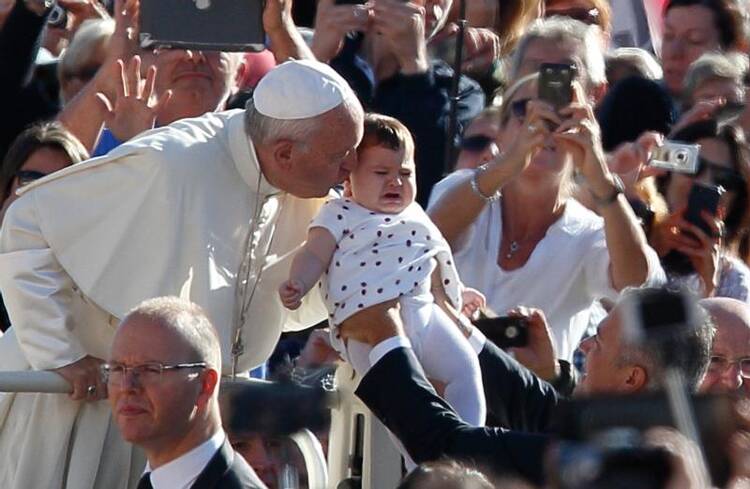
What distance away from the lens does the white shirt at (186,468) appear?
5430 millimetres

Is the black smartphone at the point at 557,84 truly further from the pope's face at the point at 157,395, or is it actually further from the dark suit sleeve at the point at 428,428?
the pope's face at the point at 157,395

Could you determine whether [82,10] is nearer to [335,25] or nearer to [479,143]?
[335,25]

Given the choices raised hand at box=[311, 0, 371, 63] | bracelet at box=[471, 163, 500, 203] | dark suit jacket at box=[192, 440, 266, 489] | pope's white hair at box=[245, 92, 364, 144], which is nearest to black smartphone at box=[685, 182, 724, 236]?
bracelet at box=[471, 163, 500, 203]

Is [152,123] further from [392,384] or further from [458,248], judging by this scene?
[392,384]

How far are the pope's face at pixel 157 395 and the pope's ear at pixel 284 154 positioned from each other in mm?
975

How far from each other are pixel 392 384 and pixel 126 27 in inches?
109

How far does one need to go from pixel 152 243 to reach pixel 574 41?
5.21ft

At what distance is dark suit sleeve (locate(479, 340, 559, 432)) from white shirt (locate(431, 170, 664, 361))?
1.73 feet

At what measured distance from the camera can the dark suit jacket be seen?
5.36m

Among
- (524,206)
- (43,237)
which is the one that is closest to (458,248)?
(524,206)

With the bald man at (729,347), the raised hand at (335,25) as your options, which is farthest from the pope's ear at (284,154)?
the raised hand at (335,25)

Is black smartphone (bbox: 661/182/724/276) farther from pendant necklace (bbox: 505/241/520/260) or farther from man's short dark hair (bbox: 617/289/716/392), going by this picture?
man's short dark hair (bbox: 617/289/716/392)

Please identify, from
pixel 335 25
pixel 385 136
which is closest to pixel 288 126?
pixel 385 136

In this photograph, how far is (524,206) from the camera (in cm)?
695
